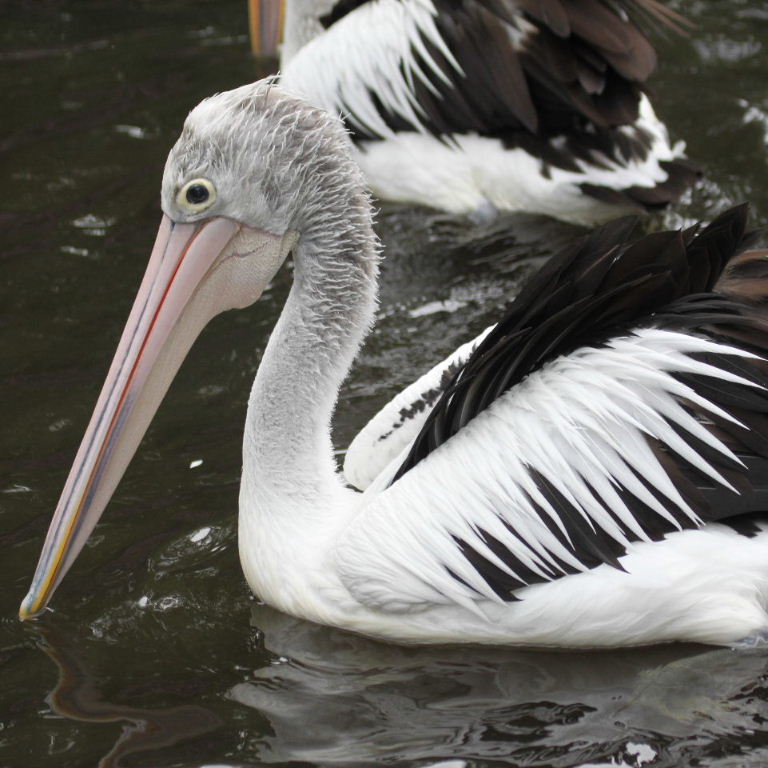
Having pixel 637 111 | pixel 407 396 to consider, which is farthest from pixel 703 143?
pixel 407 396

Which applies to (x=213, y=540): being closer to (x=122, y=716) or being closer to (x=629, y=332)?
(x=122, y=716)

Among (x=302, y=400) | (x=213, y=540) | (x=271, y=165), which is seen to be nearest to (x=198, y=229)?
(x=271, y=165)

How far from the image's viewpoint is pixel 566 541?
3.69 metres

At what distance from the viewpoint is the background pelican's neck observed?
3.97 m

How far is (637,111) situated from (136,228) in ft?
7.97

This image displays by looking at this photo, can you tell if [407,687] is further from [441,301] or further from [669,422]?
[441,301]

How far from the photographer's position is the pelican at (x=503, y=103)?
6.11 m

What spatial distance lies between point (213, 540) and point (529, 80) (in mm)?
2790

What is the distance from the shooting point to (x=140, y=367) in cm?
386

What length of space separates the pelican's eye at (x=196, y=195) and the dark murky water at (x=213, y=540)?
1149 millimetres

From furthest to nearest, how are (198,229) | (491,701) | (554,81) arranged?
(554,81) → (198,229) → (491,701)

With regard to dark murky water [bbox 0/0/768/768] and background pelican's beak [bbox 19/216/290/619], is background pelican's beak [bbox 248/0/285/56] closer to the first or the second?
dark murky water [bbox 0/0/768/768]

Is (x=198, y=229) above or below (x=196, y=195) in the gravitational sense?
below

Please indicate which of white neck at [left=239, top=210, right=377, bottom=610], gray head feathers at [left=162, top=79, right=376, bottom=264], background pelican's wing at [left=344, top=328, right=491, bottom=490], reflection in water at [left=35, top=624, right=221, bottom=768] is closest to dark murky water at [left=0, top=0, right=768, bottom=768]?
reflection in water at [left=35, top=624, right=221, bottom=768]
